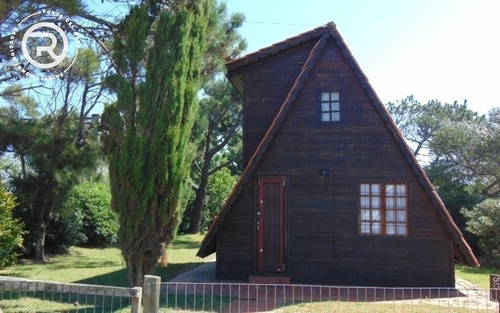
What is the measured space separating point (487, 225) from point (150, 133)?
12.6 meters

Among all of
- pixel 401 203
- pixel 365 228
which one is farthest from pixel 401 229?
pixel 365 228

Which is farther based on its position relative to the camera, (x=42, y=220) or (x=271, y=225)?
(x=42, y=220)

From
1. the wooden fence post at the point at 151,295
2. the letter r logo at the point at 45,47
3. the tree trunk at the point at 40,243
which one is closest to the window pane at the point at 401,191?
the wooden fence post at the point at 151,295

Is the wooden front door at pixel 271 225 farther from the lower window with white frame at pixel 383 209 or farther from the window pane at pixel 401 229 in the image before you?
the window pane at pixel 401 229

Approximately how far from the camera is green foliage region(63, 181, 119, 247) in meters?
21.1

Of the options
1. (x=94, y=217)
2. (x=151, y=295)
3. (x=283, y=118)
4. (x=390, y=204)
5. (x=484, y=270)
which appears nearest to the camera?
(x=151, y=295)

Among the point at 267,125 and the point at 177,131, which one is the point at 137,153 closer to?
the point at 177,131

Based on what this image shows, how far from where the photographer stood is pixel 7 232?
13.2m

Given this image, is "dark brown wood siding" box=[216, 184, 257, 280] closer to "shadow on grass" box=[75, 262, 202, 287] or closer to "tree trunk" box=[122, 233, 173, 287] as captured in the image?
"shadow on grass" box=[75, 262, 202, 287]

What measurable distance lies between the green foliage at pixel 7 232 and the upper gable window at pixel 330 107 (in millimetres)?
9143

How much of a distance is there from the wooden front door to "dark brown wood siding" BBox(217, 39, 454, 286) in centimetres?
18

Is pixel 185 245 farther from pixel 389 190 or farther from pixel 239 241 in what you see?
pixel 389 190

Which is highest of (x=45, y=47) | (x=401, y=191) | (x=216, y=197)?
(x=45, y=47)

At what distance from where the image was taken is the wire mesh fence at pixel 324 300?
28.2 ft
